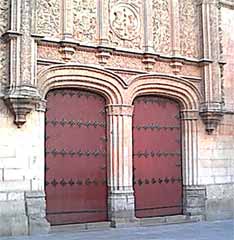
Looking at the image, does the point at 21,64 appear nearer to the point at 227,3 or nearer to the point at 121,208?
the point at 121,208

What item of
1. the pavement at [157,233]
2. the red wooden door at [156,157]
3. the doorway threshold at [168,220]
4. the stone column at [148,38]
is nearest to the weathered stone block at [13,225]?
the pavement at [157,233]

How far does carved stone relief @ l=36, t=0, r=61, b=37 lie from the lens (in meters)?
8.92

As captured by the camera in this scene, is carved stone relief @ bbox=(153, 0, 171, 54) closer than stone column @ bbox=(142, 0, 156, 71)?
No

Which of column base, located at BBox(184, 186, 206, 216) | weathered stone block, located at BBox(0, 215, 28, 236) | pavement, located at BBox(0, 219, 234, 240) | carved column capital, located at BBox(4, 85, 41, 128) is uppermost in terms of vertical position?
carved column capital, located at BBox(4, 85, 41, 128)

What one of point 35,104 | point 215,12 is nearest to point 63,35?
point 35,104

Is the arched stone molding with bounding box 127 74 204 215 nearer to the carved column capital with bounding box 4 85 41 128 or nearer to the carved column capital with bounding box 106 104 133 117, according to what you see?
the carved column capital with bounding box 106 104 133 117

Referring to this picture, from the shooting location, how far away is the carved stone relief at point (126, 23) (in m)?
9.70

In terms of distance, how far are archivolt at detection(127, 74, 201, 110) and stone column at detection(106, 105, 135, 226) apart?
1.30 ft

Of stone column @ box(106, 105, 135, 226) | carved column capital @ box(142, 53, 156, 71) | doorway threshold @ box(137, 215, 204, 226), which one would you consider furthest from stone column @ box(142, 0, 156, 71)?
doorway threshold @ box(137, 215, 204, 226)

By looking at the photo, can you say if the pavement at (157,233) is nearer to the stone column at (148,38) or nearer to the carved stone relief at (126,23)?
the stone column at (148,38)

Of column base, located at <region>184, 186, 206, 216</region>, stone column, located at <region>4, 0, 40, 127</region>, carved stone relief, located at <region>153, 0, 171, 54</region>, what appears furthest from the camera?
column base, located at <region>184, 186, 206, 216</region>

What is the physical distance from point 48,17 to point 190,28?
127 inches

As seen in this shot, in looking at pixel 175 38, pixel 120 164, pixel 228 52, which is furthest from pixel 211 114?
pixel 120 164

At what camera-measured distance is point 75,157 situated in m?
9.23
